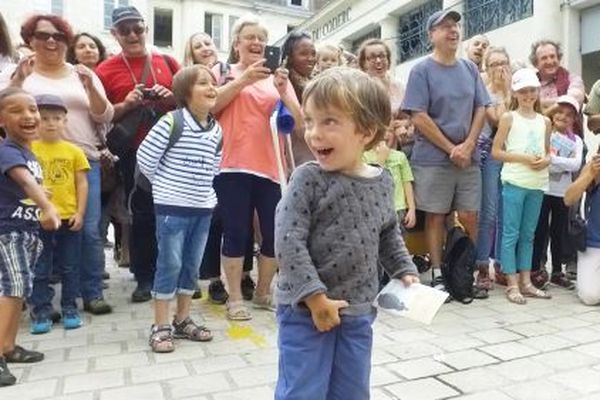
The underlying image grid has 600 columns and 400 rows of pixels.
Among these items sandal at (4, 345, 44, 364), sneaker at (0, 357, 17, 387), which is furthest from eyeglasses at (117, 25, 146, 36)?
sneaker at (0, 357, 17, 387)

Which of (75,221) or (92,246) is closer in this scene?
(75,221)

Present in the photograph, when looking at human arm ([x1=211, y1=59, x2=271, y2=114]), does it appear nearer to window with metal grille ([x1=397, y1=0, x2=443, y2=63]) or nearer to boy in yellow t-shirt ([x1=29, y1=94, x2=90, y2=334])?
boy in yellow t-shirt ([x1=29, y1=94, x2=90, y2=334])

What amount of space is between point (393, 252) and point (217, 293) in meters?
2.82

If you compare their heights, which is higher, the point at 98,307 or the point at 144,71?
the point at 144,71

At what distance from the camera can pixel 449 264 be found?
4.65 metres

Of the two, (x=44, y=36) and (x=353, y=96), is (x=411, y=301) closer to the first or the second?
(x=353, y=96)

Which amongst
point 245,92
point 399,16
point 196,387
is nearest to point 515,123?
point 245,92

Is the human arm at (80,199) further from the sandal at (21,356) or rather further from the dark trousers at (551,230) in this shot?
the dark trousers at (551,230)

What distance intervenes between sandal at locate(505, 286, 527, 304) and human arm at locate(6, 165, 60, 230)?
332cm

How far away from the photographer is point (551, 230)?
5.25m

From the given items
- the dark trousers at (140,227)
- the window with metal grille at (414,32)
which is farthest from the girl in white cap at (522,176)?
the window with metal grille at (414,32)

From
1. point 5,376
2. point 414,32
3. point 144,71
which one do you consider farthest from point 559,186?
point 414,32

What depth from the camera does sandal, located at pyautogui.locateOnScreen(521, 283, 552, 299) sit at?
4.67 metres

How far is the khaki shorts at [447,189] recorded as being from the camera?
4.72m
